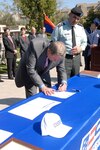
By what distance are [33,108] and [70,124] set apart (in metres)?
0.48

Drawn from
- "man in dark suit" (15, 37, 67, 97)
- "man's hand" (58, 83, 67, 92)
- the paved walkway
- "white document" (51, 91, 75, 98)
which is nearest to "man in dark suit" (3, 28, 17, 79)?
the paved walkway

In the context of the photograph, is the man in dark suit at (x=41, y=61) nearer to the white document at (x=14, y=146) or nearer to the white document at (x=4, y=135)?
the white document at (x=4, y=135)

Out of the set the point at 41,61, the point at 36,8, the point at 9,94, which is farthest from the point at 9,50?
the point at 36,8

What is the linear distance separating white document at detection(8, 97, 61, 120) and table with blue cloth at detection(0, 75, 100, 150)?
0.05 m

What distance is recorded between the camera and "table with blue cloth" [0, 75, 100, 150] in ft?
6.46

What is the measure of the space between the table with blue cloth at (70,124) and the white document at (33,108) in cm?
5

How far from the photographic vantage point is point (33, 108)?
2586mm

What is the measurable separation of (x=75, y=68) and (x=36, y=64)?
4.72 feet

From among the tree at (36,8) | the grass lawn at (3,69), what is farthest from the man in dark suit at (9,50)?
the tree at (36,8)

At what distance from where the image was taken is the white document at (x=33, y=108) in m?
2.43

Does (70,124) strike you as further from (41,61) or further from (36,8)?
(36,8)

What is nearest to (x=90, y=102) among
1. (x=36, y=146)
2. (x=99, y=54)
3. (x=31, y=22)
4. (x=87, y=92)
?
(x=87, y=92)

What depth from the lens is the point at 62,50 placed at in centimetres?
282

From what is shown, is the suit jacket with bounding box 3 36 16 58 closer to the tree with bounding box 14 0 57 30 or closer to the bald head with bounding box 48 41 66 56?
the bald head with bounding box 48 41 66 56
